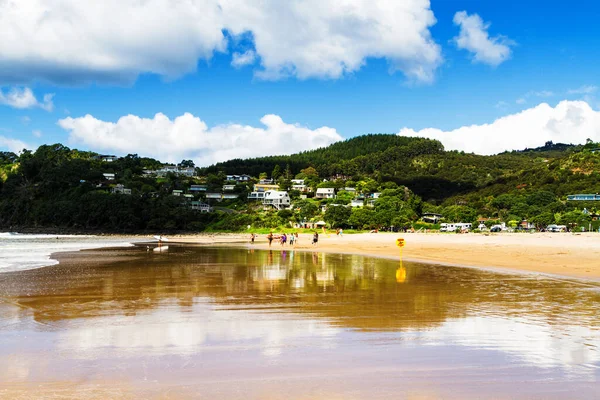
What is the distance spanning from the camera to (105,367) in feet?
20.5

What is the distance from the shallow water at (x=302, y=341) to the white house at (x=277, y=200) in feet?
348

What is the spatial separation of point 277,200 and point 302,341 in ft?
375

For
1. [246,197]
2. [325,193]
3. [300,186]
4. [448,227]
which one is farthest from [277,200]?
[448,227]

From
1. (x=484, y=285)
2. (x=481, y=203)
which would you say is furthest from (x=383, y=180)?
(x=484, y=285)

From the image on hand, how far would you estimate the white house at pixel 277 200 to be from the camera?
120m

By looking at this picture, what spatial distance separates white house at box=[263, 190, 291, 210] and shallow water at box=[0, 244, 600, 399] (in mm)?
106010

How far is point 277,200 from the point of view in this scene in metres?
122

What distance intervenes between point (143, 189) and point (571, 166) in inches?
4609

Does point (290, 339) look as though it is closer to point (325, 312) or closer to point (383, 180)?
point (325, 312)

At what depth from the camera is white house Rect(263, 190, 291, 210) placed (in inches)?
4742

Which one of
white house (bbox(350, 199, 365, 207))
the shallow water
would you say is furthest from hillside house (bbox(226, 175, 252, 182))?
the shallow water

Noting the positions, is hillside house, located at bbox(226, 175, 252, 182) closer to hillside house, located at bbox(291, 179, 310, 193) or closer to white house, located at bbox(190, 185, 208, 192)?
hillside house, located at bbox(291, 179, 310, 193)

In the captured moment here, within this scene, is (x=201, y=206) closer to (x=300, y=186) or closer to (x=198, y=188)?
(x=198, y=188)

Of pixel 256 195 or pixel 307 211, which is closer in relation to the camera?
pixel 307 211
